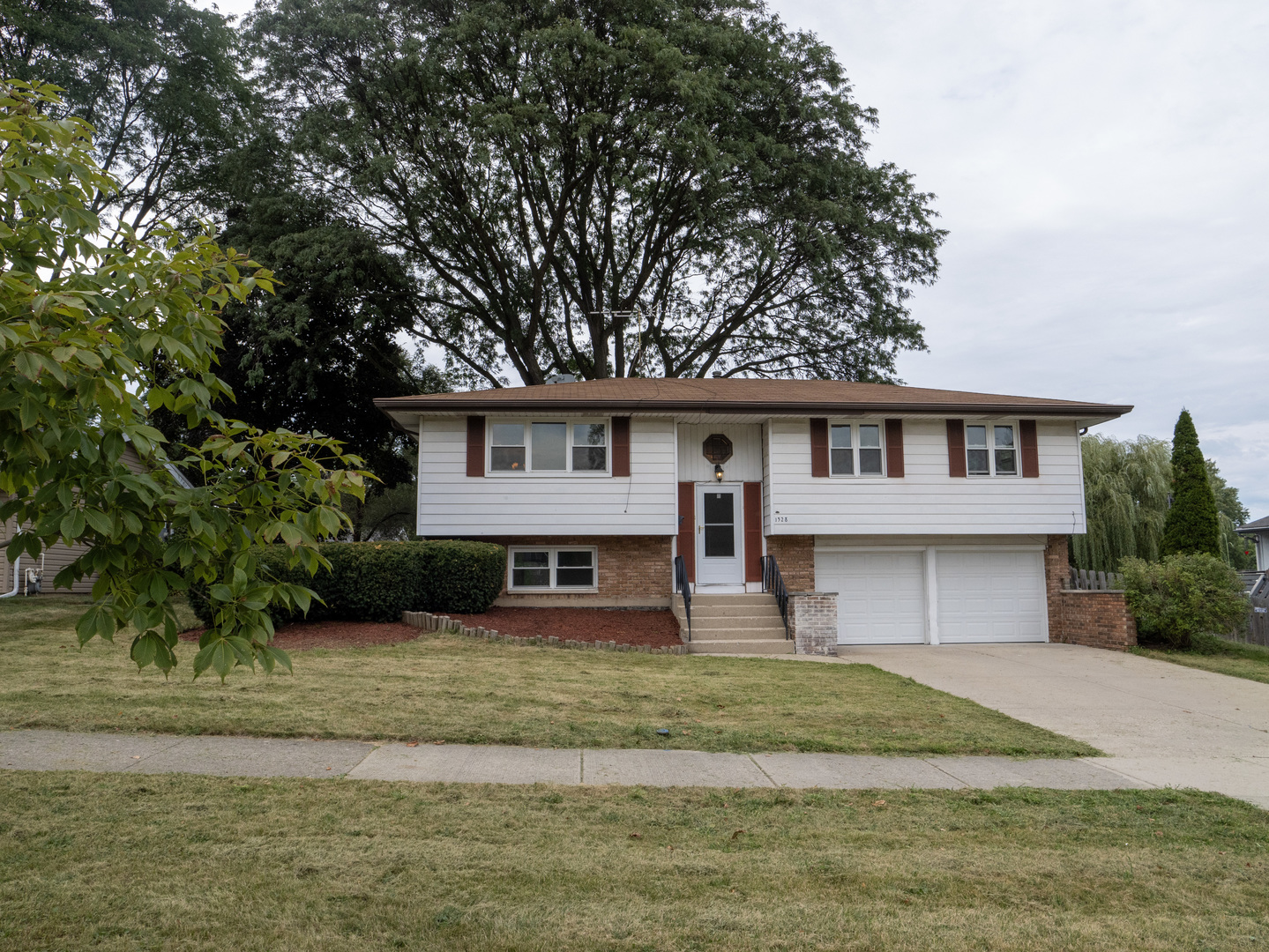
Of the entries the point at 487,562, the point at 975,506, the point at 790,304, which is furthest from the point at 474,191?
the point at 975,506

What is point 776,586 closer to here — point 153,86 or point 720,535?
point 720,535

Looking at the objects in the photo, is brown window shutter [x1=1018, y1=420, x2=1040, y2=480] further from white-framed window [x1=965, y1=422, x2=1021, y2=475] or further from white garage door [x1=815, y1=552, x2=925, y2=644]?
white garage door [x1=815, y1=552, x2=925, y2=644]

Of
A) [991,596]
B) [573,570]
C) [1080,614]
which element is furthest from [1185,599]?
[573,570]

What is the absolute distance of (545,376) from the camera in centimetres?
2945

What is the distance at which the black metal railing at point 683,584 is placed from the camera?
14859 millimetres

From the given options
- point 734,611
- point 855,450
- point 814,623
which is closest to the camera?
point 814,623

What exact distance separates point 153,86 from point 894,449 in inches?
868

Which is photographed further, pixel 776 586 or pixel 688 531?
pixel 688 531

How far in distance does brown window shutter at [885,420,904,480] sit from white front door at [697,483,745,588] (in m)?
2.97

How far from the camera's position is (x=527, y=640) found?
45.2ft

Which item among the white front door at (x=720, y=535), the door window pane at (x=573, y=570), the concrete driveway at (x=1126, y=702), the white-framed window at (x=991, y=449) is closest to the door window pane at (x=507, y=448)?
the door window pane at (x=573, y=570)

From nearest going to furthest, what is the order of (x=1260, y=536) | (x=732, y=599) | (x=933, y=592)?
(x=732, y=599)
(x=933, y=592)
(x=1260, y=536)

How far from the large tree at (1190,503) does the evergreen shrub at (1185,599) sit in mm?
1833

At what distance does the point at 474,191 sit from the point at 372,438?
25.9 feet
